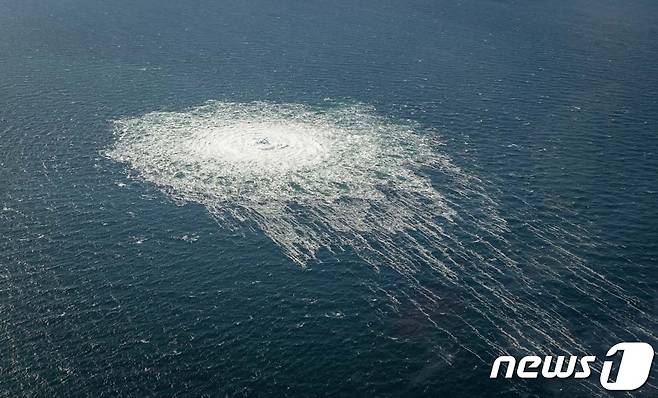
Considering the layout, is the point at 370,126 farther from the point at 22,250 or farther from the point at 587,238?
the point at 22,250

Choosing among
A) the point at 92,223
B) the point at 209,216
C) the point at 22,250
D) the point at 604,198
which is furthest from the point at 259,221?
the point at 604,198

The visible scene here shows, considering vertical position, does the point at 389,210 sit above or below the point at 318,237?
above

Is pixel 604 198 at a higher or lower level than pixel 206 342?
higher

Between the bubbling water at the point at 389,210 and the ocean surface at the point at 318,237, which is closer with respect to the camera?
the ocean surface at the point at 318,237

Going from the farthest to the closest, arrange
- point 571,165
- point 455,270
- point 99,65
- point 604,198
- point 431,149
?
1. point 99,65
2. point 431,149
3. point 571,165
4. point 604,198
5. point 455,270

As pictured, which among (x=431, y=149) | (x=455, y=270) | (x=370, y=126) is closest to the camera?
(x=455, y=270)

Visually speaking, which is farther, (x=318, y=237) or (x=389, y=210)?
(x=389, y=210)

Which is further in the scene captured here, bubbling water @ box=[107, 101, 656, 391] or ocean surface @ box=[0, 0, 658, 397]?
bubbling water @ box=[107, 101, 656, 391]

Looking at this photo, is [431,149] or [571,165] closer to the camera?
[571,165]
